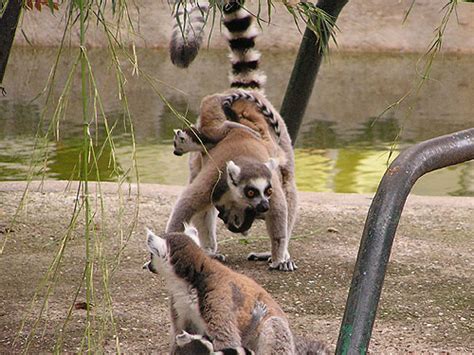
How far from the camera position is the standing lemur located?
14.8 feet

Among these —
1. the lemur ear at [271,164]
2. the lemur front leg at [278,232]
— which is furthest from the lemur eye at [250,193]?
the lemur front leg at [278,232]

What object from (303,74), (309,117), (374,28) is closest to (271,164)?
(303,74)

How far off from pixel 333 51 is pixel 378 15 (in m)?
1.07

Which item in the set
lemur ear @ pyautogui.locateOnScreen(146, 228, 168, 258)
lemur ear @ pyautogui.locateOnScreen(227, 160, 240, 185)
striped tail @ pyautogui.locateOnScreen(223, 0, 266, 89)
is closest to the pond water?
striped tail @ pyautogui.locateOnScreen(223, 0, 266, 89)

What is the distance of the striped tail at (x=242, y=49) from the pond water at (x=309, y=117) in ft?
3.69

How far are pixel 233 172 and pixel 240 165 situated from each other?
0.25 ft

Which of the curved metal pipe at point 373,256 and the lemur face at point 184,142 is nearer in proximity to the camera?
the curved metal pipe at point 373,256

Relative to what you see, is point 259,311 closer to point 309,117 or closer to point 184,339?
point 184,339

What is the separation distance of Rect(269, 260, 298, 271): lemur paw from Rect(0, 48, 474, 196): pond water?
5.40 feet

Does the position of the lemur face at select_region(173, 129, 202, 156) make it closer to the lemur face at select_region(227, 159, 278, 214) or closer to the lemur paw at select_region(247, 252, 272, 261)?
the lemur face at select_region(227, 159, 278, 214)

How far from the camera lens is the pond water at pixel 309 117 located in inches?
333

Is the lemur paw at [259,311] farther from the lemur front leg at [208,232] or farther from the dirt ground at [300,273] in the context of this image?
the lemur front leg at [208,232]

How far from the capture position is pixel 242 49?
17.6ft

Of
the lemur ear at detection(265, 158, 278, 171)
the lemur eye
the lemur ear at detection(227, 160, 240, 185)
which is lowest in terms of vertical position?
the lemur eye
